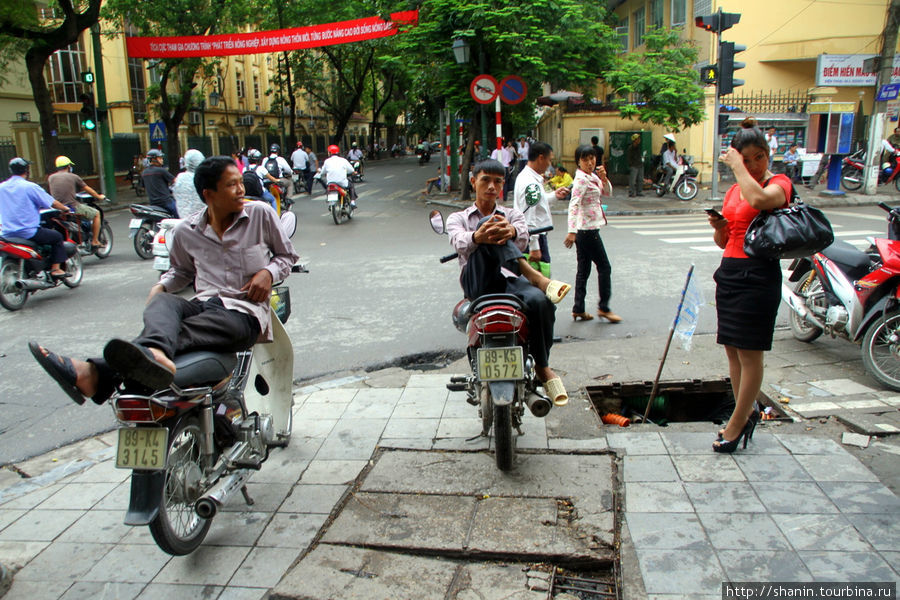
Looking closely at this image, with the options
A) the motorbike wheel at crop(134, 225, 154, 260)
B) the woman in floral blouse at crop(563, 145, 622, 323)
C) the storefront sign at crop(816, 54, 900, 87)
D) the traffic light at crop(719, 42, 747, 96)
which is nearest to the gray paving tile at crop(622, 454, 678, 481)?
the woman in floral blouse at crop(563, 145, 622, 323)

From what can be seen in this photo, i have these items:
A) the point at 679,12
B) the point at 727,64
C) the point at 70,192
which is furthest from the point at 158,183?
the point at 679,12

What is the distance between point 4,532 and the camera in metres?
3.36

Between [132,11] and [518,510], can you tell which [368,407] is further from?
[132,11]

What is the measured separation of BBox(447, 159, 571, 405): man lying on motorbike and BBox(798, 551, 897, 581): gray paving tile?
1.43 m

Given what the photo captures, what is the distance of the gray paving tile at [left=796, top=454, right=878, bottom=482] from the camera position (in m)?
3.50

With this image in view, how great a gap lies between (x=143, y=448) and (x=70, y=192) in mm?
9145

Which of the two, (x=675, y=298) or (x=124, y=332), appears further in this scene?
(x=675, y=298)

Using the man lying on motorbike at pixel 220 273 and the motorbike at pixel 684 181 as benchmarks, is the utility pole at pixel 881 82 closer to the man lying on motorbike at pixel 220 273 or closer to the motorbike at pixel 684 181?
the motorbike at pixel 684 181

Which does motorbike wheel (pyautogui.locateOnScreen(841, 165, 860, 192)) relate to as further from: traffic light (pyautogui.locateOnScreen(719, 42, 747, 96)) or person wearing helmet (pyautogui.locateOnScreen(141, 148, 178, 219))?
person wearing helmet (pyautogui.locateOnScreen(141, 148, 178, 219))

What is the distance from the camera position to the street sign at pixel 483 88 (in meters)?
14.3

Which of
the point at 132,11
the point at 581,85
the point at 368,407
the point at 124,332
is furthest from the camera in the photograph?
the point at 132,11

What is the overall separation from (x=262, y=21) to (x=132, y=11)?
10488 millimetres

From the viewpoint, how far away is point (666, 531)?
3070 millimetres

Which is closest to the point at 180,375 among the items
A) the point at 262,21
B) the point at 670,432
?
the point at 670,432
